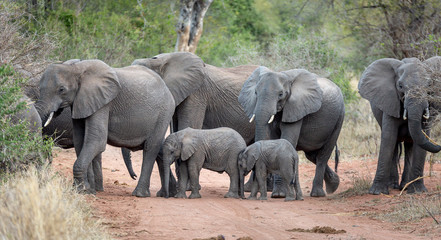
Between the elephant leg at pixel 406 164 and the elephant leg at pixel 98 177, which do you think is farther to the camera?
the elephant leg at pixel 406 164

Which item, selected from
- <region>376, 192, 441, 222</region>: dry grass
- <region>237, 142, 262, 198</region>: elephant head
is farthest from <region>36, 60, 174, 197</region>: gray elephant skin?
<region>376, 192, 441, 222</region>: dry grass

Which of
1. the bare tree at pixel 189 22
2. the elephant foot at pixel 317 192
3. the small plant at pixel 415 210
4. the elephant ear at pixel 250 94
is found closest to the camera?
the small plant at pixel 415 210

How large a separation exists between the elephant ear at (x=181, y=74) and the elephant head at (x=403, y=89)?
253 centimetres

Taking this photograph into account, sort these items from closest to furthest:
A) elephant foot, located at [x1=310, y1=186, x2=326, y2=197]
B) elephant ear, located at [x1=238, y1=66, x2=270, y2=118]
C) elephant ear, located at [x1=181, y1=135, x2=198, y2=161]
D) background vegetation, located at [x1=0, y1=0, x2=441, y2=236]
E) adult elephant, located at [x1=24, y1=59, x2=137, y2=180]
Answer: elephant ear, located at [x1=181, y1=135, x2=198, y2=161], adult elephant, located at [x1=24, y1=59, x2=137, y2=180], elephant ear, located at [x1=238, y1=66, x2=270, y2=118], elephant foot, located at [x1=310, y1=186, x2=326, y2=197], background vegetation, located at [x1=0, y1=0, x2=441, y2=236]

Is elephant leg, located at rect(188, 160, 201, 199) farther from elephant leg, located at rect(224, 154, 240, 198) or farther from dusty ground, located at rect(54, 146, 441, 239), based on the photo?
elephant leg, located at rect(224, 154, 240, 198)

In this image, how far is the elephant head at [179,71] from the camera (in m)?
11.9

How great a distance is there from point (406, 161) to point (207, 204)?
3614 mm

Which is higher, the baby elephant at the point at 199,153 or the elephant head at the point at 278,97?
the elephant head at the point at 278,97

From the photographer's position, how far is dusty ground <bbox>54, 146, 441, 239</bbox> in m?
7.48

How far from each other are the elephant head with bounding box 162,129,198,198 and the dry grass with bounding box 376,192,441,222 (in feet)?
9.08

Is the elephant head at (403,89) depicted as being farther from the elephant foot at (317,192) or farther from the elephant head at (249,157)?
the elephant head at (249,157)

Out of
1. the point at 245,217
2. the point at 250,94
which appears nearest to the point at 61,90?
the point at 245,217

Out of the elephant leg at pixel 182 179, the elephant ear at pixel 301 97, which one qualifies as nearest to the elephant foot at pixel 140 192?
the elephant leg at pixel 182 179

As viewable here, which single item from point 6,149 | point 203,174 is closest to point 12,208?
point 6,149
